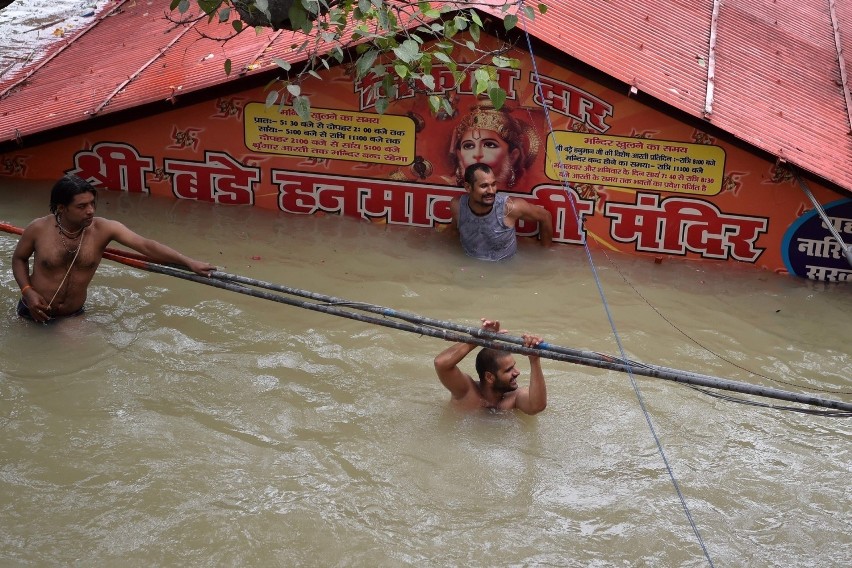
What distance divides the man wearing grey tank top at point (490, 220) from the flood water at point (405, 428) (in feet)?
0.45

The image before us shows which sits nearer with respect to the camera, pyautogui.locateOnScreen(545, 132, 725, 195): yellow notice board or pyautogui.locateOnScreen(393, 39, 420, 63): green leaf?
pyautogui.locateOnScreen(393, 39, 420, 63): green leaf

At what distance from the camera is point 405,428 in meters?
5.52

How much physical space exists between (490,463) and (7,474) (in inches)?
94.4

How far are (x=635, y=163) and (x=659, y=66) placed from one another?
0.87 m

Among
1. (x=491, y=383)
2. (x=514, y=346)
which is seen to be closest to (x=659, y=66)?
(x=491, y=383)

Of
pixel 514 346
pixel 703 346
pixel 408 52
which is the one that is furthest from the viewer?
pixel 703 346

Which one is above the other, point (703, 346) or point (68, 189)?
point (68, 189)

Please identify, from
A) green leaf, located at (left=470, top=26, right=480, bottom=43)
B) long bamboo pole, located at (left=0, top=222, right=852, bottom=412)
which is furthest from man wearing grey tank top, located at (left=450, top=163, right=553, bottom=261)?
long bamboo pole, located at (left=0, top=222, right=852, bottom=412)

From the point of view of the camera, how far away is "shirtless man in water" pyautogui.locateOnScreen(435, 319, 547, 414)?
5.19 m

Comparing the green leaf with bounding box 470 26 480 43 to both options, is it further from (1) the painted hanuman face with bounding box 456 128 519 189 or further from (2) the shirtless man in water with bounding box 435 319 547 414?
(1) the painted hanuman face with bounding box 456 128 519 189

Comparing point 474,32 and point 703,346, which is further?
point 703,346

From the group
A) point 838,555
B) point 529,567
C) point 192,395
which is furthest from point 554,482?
point 192,395

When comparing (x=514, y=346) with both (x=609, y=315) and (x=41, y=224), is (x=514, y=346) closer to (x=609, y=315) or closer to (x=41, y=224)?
(x=609, y=315)

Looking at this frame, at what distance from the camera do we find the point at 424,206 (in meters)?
7.93
